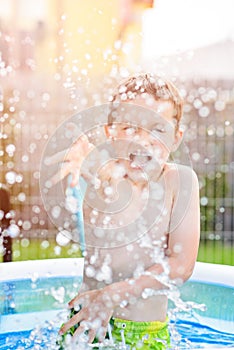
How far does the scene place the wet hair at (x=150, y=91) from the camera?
1.89 m

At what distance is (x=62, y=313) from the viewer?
2559 mm

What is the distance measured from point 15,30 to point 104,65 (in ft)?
4.02

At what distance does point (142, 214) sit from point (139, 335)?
34 cm

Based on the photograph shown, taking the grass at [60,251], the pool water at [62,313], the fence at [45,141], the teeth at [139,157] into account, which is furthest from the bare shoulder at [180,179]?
the fence at [45,141]

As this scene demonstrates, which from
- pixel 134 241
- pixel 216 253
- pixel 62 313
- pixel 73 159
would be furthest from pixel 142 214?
pixel 216 253

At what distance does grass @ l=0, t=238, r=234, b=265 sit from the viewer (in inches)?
226

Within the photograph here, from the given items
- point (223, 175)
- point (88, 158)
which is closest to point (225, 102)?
point (223, 175)

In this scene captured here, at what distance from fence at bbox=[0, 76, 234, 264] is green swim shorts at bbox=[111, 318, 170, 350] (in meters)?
4.25

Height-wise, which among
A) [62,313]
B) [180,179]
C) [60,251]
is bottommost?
[60,251]

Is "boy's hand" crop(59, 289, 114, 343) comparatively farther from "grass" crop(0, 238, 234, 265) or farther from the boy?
"grass" crop(0, 238, 234, 265)

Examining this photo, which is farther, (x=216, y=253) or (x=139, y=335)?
(x=216, y=253)

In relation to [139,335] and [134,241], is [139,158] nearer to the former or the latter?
[134,241]

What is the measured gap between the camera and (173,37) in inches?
255

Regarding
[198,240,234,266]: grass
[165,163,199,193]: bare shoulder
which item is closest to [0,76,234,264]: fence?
[198,240,234,266]: grass
